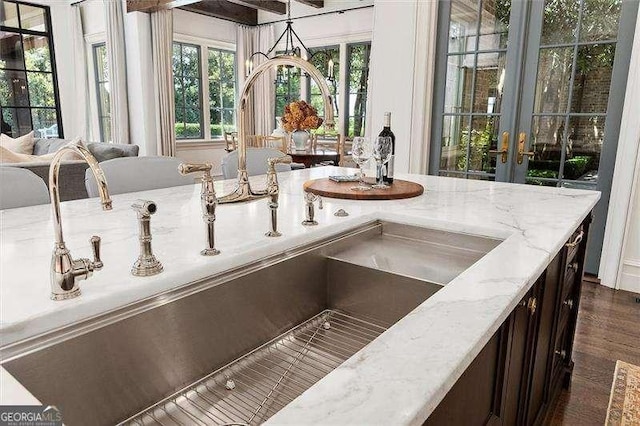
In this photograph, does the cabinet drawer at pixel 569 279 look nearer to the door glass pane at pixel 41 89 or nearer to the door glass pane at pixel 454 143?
the door glass pane at pixel 454 143

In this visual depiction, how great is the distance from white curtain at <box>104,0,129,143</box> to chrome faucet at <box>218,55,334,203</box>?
553cm

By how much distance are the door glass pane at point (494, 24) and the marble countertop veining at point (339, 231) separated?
1.87 meters

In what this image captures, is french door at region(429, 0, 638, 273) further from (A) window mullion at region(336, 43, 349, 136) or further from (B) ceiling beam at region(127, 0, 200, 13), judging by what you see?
(B) ceiling beam at region(127, 0, 200, 13)

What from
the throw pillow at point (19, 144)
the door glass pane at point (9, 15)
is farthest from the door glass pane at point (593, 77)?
the door glass pane at point (9, 15)

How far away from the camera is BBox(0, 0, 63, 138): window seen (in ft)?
20.6

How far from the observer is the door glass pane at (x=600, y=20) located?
2994 millimetres

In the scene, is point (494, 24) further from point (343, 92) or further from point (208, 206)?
point (343, 92)

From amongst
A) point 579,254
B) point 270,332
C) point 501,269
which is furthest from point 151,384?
point 579,254

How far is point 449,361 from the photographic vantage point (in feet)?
2.09

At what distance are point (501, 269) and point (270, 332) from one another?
629 millimetres

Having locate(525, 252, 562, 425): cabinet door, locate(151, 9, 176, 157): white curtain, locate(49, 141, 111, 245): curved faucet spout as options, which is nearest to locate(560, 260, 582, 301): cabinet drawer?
locate(525, 252, 562, 425): cabinet door

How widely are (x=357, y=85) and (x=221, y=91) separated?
2453mm

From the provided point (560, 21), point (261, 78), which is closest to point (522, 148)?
point (560, 21)

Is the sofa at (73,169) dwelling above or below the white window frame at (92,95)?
below
